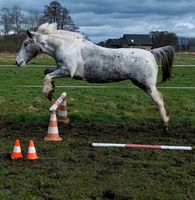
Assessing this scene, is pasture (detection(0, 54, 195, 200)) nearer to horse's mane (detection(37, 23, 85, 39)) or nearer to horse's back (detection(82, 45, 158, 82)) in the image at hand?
horse's back (detection(82, 45, 158, 82))

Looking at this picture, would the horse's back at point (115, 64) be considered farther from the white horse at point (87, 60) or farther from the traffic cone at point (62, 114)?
the traffic cone at point (62, 114)

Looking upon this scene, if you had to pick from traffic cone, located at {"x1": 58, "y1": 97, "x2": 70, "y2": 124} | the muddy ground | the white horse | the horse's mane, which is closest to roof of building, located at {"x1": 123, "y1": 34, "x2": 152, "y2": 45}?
traffic cone, located at {"x1": 58, "y1": 97, "x2": 70, "y2": 124}

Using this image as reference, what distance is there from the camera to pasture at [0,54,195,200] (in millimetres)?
5203

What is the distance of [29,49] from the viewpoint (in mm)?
9086

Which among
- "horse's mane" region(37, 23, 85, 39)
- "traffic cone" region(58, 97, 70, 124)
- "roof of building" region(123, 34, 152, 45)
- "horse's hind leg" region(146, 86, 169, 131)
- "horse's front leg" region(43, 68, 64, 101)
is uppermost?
"horse's mane" region(37, 23, 85, 39)

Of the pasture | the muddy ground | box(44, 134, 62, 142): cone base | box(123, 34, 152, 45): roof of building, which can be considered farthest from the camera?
box(123, 34, 152, 45): roof of building

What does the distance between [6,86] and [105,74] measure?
8110 millimetres

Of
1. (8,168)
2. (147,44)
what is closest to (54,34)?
(8,168)

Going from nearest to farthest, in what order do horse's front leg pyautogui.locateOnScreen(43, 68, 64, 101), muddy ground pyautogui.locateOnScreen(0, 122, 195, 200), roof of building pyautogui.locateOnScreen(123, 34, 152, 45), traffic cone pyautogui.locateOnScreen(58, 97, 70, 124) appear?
muddy ground pyautogui.locateOnScreen(0, 122, 195, 200), horse's front leg pyautogui.locateOnScreen(43, 68, 64, 101), traffic cone pyautogui.locateOnScreen(58, 97, 70, 124), roof of building pyautogui.locateOnScreen(123, 34, 152, 45)

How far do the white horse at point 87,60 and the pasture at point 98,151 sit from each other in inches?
40.5

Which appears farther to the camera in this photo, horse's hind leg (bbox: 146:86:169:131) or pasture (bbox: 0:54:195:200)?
horse's hind leg (bbox: 146:86:169:131)

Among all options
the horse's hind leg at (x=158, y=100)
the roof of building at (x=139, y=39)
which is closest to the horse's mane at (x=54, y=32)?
the horse's hind leg at (x=158, y=100)

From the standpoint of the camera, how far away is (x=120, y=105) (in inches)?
484

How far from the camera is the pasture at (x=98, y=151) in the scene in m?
5.20
